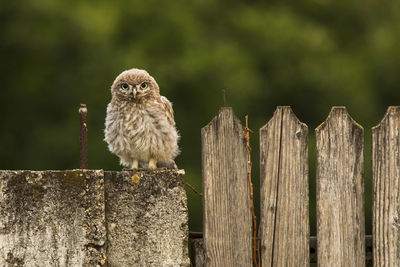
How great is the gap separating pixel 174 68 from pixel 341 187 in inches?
297

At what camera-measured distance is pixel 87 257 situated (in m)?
3.17

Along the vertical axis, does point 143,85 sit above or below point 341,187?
above

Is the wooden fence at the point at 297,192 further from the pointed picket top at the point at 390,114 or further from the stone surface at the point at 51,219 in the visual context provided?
the stone surface at the point at 51,219

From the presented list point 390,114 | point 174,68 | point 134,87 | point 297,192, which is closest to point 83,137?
point 297,192

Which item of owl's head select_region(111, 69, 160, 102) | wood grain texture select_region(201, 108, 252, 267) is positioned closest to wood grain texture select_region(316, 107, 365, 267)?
wood grain texture select_region(201, 108, 252, 267)

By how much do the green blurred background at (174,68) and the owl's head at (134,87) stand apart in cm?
580

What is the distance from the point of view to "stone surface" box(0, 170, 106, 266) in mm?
3145

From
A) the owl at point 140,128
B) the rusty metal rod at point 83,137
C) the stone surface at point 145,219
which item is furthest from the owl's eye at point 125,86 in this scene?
the stone surface at point 145,219

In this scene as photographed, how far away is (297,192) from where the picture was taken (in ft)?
10.8

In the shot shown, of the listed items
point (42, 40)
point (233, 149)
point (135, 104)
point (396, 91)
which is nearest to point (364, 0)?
point (396, 91)

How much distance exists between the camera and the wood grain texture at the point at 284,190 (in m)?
3.28

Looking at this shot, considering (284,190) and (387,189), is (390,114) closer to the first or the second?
(387,189)

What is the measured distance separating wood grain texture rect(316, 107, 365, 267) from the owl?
3.43ft

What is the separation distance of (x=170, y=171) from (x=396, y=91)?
877 cm
